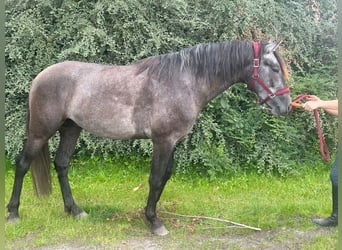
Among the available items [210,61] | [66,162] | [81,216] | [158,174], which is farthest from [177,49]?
[81,216]

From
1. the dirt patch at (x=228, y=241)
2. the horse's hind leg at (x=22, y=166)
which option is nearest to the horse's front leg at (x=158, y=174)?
the dirt patch at (x=228, y=241)

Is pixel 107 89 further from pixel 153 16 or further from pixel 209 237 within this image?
pixel 153 16

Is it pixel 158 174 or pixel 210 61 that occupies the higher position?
pixel 210 61

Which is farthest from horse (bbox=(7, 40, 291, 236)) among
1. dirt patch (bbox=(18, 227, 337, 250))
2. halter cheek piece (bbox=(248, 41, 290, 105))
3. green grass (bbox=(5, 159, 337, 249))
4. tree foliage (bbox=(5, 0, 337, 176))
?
Answer: tree foliage (bbox=(5, 0, 337, 176))

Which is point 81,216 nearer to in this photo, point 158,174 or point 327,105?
point 158,174

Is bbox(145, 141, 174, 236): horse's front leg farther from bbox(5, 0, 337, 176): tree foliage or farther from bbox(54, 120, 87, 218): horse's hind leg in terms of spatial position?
bbox(5, 0, 337, 176): tree foliage

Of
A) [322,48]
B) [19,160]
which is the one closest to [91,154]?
[19,160]

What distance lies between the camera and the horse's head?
3398mm

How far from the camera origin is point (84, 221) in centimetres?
394

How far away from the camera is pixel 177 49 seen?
5805 mm

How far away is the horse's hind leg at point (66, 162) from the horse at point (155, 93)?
0.95ft

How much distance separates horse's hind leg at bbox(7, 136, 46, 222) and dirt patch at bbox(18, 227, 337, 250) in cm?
71

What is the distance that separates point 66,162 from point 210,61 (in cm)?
178

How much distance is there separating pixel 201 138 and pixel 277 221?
6.38 ft
